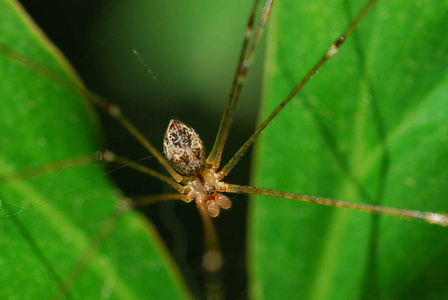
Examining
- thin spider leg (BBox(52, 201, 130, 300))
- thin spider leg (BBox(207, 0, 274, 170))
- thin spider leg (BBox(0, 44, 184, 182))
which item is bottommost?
thin spider leg (BBox(52, 201, 130, 300))

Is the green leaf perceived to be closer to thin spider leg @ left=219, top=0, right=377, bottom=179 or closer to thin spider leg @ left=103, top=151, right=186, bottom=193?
thin spider leg @ left=103, top=151, right=186, bottom=193

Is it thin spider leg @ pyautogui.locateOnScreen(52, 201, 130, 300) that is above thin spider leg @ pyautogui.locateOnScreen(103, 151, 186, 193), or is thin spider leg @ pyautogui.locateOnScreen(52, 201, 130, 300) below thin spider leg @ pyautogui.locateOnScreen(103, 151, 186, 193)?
below

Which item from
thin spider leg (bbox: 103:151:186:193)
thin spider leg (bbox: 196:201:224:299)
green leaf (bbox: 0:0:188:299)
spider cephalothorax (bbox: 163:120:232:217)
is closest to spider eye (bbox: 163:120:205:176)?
spider cephalothorax (bbox: 163:120:232:217)

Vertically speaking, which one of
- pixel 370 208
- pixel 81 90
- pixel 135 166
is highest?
pixel 81 90

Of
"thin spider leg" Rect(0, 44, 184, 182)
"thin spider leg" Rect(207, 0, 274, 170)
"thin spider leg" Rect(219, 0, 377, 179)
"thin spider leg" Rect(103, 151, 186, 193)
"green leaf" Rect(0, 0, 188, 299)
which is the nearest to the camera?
"green leaf" Rect(0, 0, 188, 299)

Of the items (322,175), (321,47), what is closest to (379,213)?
(322,175)

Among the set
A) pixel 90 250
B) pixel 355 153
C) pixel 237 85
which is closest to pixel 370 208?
pixel 355 153

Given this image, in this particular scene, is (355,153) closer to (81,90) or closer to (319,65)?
(319,65)
